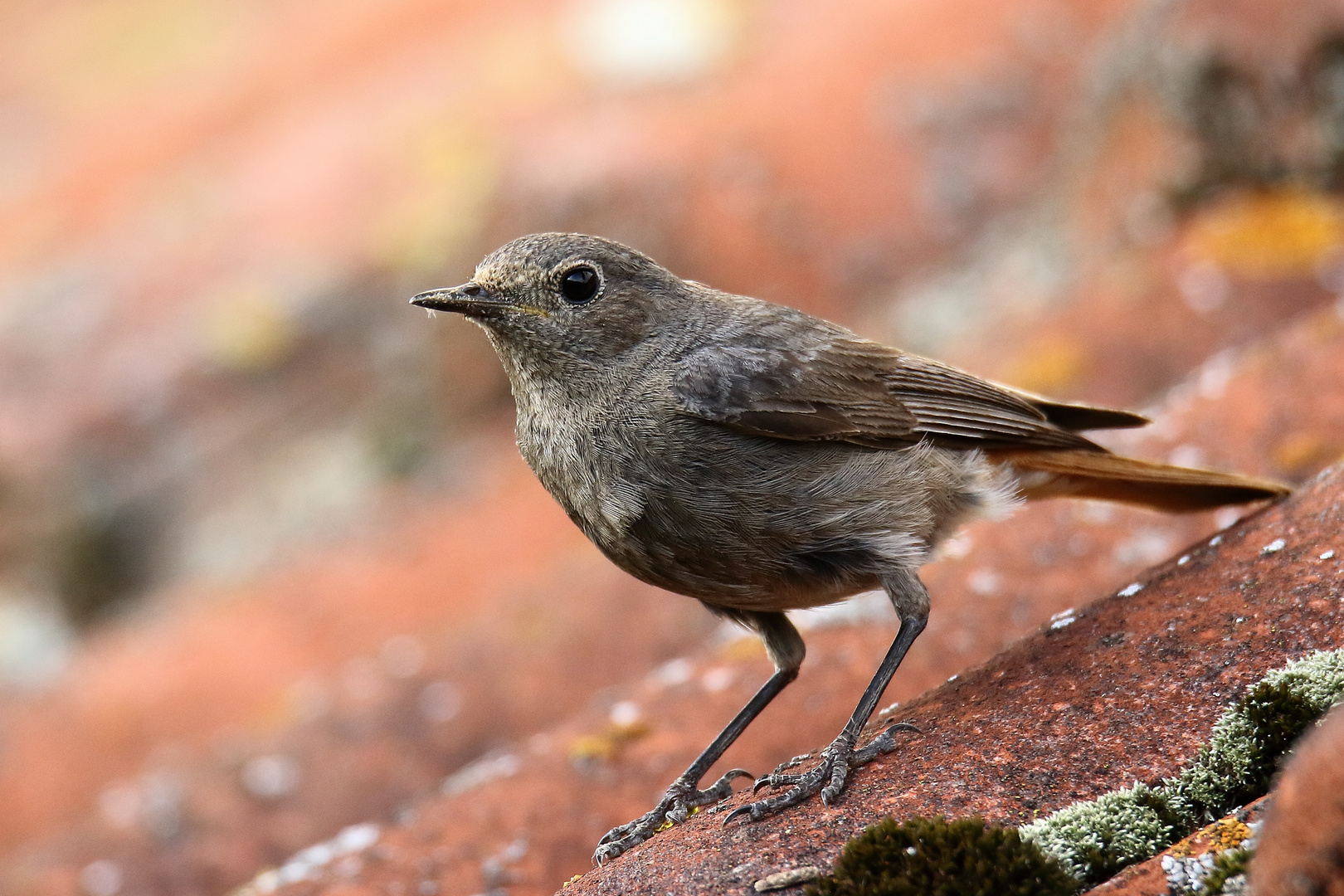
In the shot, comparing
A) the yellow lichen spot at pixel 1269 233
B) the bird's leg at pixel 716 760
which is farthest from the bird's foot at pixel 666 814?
the yellow lichen spot at pixel 1269 233

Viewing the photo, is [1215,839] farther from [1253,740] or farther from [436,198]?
[436,198]

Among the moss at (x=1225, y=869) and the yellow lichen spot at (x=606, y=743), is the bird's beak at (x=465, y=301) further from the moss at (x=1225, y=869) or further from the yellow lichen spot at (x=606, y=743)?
the moss at (x=1225, y=869)

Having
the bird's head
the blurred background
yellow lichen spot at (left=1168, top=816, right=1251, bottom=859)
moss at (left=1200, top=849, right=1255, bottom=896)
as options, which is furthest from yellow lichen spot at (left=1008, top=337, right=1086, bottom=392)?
moss at (left=1200, top=849, right=1255, bottom=896)

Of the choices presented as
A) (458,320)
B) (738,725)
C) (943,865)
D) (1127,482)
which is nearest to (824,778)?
(943,865)

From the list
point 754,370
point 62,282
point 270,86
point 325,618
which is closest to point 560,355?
point 754,370

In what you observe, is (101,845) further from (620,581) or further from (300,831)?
(620,581)

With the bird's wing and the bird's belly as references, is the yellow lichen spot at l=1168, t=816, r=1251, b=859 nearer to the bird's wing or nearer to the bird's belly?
the bird's belly
